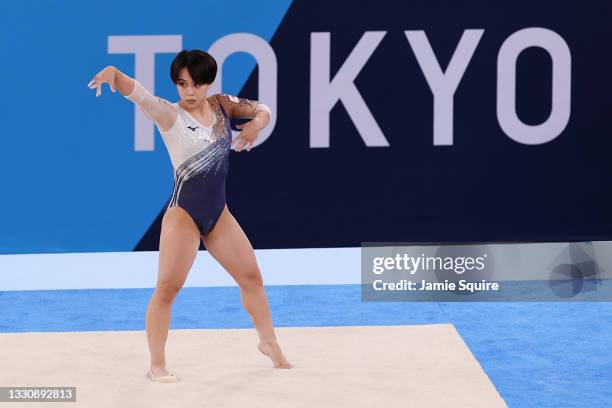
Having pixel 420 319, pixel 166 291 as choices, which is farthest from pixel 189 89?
pixel 420 319

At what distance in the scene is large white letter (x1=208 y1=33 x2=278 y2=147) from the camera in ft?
27.5

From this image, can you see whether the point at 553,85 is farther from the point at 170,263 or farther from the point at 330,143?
the point at 170,263

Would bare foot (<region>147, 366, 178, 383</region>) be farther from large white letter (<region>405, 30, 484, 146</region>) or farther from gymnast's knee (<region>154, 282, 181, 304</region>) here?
large white letter (<region>405, 30, 484, 146</region>)

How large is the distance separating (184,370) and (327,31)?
327 cm

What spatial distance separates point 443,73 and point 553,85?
80cm

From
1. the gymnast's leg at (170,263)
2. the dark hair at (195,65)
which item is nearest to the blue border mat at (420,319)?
the gymnast's leg at (170,263)

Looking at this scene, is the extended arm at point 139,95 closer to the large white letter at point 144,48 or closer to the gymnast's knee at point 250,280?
the gymnast's knee at point 250,280

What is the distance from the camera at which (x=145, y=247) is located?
856 centimetres

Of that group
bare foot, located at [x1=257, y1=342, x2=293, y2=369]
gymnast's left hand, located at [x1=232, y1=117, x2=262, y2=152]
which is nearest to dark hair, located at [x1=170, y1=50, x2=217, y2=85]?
gymnast's left hand, located at [x1=232, y1=117, x2=262, y2=152]

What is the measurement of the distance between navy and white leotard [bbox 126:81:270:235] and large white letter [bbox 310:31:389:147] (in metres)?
2.82

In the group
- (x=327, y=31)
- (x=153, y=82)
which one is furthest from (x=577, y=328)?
(x=153, y=82)

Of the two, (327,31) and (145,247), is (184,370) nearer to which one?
(145,247)

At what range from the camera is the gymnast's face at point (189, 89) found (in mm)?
5461

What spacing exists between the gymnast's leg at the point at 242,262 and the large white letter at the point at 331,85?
2.80 metres
